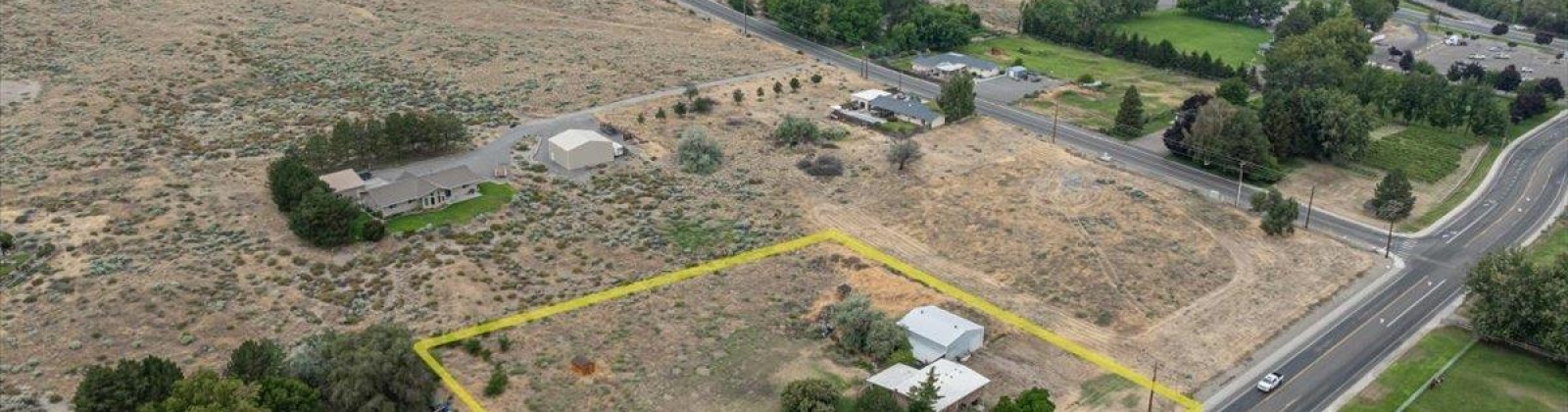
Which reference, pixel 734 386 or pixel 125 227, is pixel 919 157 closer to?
pixel 734 386

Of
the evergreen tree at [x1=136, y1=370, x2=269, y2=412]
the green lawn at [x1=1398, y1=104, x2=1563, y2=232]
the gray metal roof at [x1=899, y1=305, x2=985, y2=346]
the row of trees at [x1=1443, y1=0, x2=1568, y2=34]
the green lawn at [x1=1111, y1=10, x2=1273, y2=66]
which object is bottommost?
the gray metal roof at [x1=899, y1=305, x2=985, y2=346]

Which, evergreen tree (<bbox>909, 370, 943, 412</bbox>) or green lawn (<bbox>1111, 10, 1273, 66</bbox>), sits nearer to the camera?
evergreen tree (<bbox>909, 370, 943, 412</bbox>)

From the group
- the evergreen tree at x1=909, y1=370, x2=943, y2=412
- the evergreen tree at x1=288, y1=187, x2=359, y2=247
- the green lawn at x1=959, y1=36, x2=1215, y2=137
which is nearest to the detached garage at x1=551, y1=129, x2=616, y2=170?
the evergreen tree at x1=288, y1=187, x2=359, y2=247

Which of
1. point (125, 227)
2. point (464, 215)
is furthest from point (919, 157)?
point (125, 227)

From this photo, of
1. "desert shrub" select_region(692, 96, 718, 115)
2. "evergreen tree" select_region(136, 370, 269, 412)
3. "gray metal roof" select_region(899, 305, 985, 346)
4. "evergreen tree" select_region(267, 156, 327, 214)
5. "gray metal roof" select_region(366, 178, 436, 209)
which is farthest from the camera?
"desert shrub" select_region(692, 96, 718, 115)

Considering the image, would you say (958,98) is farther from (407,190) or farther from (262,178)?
(262,178)

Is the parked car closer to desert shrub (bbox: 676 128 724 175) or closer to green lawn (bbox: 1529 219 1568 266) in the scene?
green lawn (bbox: 1529 219 1568 266)
